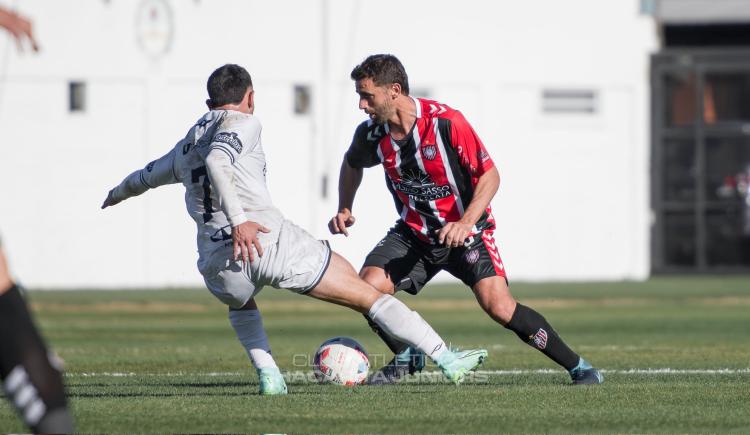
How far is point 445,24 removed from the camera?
28031 millimetres

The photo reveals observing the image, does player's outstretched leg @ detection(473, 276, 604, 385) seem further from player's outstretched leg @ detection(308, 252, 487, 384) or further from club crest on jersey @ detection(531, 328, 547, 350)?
player's outstretched leg @ detection(308, 252, 487, 384)

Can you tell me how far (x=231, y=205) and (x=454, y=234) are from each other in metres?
1.38

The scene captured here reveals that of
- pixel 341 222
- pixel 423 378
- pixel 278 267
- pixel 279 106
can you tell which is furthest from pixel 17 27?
pixel 279 106

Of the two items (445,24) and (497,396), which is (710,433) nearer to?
(497,396)

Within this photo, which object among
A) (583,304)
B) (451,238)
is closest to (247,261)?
(451,238)

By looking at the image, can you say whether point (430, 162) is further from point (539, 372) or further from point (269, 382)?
point (539, 372)

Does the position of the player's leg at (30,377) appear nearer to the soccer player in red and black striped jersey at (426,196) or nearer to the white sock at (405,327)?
the white sock at (405,327)

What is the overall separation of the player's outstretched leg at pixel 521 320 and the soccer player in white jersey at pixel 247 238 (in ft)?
3.16

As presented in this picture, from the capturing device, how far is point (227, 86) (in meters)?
7.60

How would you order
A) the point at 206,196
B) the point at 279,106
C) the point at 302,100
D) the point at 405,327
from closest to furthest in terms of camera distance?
the point at 405,327, the point at 206,196, the point at 279,106, the point at 302,100

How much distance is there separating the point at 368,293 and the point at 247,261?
685 mm

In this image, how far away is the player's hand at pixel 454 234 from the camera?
7711 mm

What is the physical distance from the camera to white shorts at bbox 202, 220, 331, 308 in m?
7.23

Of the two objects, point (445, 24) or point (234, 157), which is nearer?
point (234, 157)
